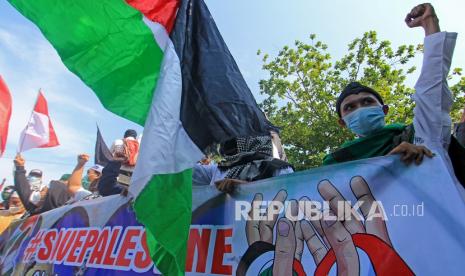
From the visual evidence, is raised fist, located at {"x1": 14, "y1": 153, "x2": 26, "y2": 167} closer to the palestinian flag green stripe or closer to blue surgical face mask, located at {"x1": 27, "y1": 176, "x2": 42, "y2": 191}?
blue surgical face mask, located at {"x1": 27, "y1": 176, "x2": 42, "y2": 191}

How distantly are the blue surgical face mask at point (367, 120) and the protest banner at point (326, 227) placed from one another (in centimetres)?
54

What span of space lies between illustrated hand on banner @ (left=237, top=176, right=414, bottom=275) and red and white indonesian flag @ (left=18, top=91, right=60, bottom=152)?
15.0 ft

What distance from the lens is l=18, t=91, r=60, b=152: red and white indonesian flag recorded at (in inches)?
211

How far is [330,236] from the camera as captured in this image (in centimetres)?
167

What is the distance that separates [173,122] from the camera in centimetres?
191

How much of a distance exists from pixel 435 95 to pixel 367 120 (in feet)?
1.75

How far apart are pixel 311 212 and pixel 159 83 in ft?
3.47

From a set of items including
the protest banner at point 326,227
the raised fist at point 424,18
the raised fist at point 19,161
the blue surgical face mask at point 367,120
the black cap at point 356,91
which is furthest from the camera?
the raised fist at point 19,161

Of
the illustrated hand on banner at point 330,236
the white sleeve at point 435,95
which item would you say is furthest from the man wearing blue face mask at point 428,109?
the illustrated hand on banner at point 330,236

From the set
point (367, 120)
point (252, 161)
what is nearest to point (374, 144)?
point (367, 120)

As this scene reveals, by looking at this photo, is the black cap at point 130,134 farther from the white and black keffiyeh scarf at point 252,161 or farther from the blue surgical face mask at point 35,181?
the blue surgical face mask at point 35,181

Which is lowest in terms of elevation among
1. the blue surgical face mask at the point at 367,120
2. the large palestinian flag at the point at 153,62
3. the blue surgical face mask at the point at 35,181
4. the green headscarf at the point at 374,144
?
the blue surgical face mask at the point at 35,181

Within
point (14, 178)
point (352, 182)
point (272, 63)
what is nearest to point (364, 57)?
point (272, 63)

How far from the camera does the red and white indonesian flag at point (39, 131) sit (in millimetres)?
5348
